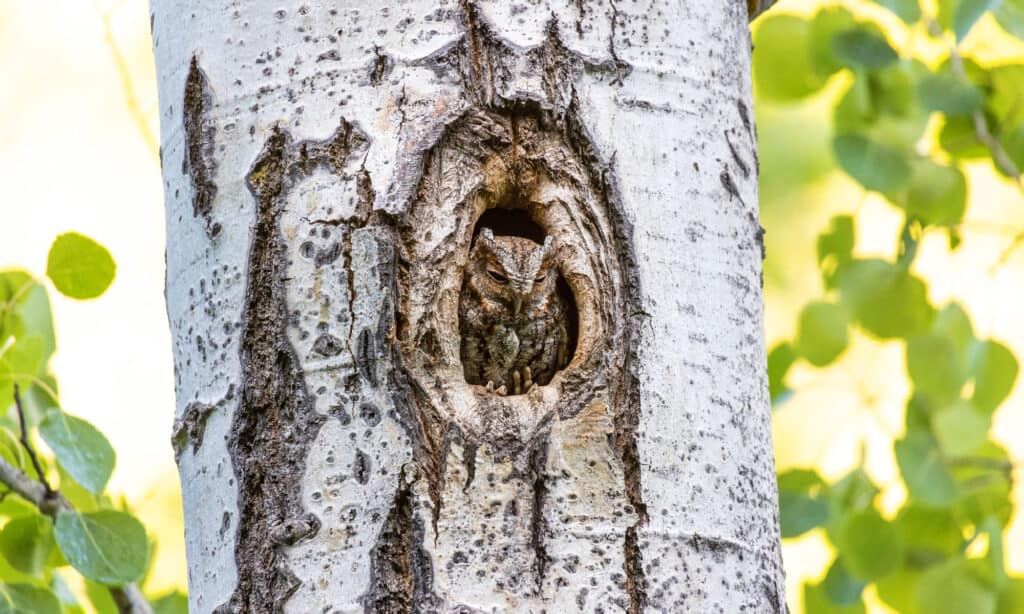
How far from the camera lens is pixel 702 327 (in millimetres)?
1280

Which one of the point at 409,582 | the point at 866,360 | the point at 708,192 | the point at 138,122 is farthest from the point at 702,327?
the point at 866,360

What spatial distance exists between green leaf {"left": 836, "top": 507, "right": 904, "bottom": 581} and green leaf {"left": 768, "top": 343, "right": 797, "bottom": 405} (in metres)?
0.25

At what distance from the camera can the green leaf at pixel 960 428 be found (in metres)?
2.19

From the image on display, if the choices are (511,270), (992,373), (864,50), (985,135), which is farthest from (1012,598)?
(511,270)

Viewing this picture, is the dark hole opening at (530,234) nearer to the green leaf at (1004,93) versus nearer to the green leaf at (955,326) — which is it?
the green leaf at (955,326)

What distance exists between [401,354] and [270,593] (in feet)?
0.81

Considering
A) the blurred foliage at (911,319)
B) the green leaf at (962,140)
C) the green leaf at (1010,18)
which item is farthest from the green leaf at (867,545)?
the green leaf at (1010,18)

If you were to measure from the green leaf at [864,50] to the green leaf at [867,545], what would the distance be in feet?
2.51

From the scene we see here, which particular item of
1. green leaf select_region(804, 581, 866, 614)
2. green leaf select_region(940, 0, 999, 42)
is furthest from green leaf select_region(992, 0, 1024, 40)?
green leaf select_region(804, 581, 866, 614)

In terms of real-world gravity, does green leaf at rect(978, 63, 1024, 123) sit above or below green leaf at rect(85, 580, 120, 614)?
above

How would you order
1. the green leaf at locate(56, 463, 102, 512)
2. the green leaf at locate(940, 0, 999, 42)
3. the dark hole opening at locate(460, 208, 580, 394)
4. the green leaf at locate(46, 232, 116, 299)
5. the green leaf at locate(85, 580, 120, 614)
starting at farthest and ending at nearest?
the green leaf at locate(85, 580, 120, 614) → the green leaf at locate(940, 0, 999, 42) → the green leaf at locate(56, 463, 102, 512) → the green leaf at locate(46, 232, 116, 299) → the dark hole opening at locate(460, 208, 580, 394)

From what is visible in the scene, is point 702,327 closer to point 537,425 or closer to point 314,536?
point 537,425

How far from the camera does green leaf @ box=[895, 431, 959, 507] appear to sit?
7.11ft

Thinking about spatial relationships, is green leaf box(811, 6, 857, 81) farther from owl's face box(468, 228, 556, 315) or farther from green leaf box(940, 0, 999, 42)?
owl's face box(468, 228, 556, 315)
